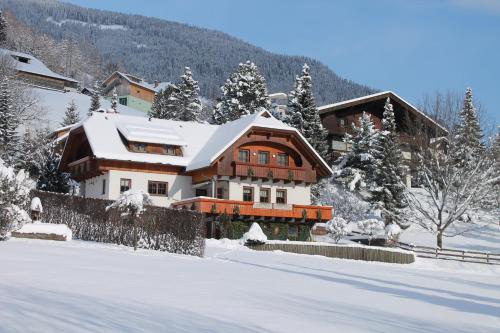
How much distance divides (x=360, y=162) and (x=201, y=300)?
46183 mm

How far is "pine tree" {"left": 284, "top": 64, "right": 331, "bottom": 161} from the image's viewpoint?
184 ft

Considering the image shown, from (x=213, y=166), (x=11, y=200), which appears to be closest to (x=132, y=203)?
(x=11, y=200)

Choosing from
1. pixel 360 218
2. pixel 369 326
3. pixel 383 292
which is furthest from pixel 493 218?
pixel 369 326

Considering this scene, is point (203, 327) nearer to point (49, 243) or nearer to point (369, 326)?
point (369, 326)

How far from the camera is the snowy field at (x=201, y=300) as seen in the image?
9.27 metres

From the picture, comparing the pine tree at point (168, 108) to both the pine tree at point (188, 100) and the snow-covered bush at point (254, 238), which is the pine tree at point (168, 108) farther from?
the snow-covered bush at point (254, 238)

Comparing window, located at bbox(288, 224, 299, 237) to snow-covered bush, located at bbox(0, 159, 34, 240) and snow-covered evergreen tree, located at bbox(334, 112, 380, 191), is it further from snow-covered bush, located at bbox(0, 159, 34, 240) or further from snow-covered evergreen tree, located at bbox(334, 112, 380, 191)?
snow-covered bush, located at bbox(0, 159, 34, 240)

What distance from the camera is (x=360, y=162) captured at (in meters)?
56.8

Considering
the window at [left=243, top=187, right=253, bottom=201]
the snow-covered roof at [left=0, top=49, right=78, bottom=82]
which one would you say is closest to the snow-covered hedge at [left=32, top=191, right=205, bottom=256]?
the window at [left=243, top=187, right=253, bottom=201]

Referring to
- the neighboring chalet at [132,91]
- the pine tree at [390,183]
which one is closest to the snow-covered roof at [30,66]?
the neighboring chalet at [132,91]

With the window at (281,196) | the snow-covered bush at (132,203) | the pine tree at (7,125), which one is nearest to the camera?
the snow-covered bush at (132,203)

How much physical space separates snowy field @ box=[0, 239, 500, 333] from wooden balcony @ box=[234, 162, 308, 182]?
24.6 m

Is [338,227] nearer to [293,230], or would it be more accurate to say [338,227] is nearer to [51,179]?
[293,230]

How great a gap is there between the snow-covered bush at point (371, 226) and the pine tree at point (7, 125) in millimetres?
30928
